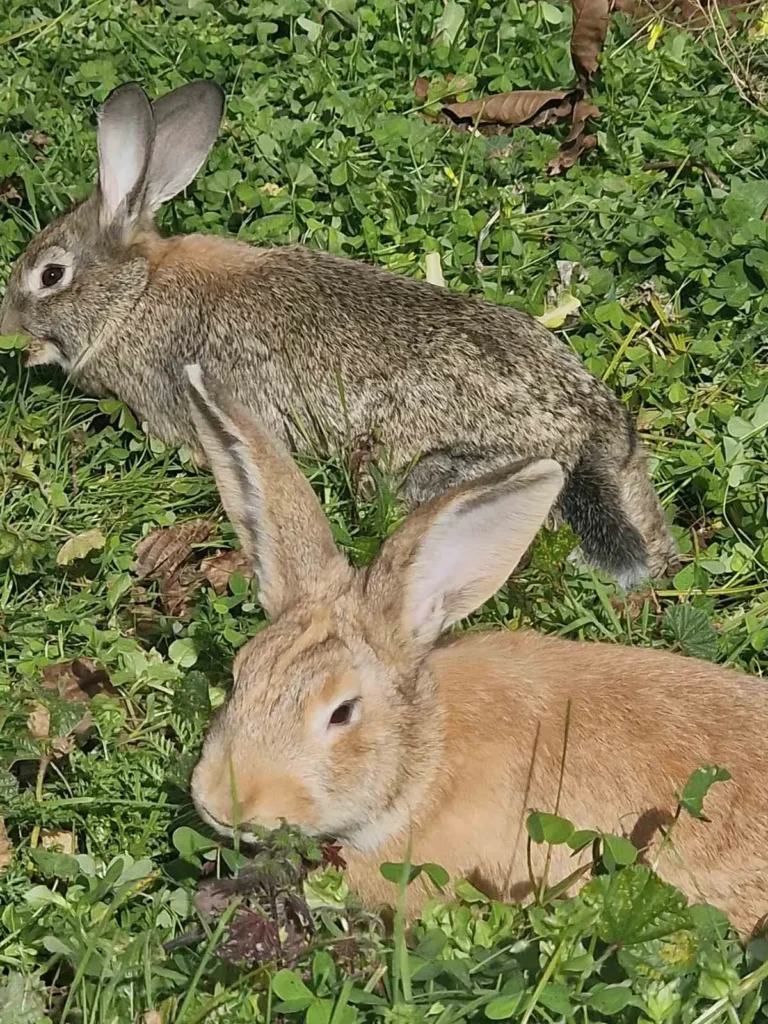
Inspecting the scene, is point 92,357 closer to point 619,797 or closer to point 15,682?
point 15,682

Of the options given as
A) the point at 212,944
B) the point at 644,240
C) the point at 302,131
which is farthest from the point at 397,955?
the point at 302,131

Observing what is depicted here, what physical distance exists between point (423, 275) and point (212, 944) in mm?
3278

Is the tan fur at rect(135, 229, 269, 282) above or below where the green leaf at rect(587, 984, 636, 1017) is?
above

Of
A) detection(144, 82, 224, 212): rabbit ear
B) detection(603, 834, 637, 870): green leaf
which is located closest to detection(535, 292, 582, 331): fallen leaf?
detection(144, 82, 224, 212): rabbit ear

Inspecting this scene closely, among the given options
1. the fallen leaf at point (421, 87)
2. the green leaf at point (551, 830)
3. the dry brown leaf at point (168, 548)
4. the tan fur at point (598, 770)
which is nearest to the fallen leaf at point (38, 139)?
the fallen leaf at point (421, 87)

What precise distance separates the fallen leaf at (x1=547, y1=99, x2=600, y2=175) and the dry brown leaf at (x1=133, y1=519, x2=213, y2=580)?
2.35 metres

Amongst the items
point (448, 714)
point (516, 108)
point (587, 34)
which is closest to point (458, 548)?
point (448, 714)

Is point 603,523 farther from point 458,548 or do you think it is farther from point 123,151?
point 123,151

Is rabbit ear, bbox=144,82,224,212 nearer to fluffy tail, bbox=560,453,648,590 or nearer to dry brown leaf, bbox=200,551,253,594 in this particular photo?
dry brown leaf, bbox=200,551,253,594

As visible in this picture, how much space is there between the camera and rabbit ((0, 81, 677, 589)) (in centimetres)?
479

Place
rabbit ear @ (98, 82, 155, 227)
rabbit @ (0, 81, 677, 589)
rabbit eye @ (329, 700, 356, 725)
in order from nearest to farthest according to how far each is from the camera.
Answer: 1. rabbit eye @ (329, 700, 356, 725)
2. rabbit @ (0, 81, 677, 589)
3. rabbit ear @ (98, 82, 155, 227)

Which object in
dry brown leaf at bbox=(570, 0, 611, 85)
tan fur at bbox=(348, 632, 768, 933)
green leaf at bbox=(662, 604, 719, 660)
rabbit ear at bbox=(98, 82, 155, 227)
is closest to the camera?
tan fur at bbox=(348, 632, 768, 933)

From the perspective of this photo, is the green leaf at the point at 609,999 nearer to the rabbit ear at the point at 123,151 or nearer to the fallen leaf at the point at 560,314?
Answer: the fallen leaf at the point at 560,314

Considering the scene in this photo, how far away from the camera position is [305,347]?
5184 millimetres
